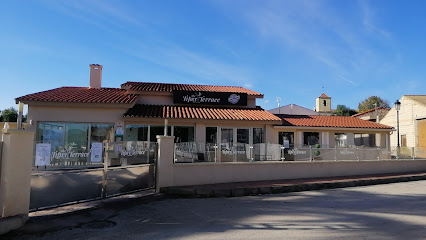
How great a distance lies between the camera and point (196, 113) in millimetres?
18000

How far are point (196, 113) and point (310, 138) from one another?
8.09 m

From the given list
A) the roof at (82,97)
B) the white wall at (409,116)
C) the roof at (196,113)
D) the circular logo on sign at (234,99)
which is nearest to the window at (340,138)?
the roof at (196,113)

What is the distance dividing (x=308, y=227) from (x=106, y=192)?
584cm

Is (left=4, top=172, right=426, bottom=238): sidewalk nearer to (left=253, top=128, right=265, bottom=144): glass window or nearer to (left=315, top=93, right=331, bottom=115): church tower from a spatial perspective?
(left=253, top=128, right=265, bottom=144): glass window

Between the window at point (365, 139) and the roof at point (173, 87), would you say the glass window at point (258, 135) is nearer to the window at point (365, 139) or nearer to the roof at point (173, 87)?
the roof at point (173, 87)

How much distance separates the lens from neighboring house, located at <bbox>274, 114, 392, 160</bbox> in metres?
19.8

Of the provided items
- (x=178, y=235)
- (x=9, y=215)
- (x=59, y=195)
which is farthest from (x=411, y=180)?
(x=9, y=215)

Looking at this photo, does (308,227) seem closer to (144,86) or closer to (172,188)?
(172,188)

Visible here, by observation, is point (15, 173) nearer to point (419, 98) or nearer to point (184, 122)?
point (184, 122)

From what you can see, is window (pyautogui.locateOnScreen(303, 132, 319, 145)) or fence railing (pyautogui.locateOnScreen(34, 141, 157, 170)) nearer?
fence railing (pyautogui.locateOnScreen(34, 141, 157, 170))

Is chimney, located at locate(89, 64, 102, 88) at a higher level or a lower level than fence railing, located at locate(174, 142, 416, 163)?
higher

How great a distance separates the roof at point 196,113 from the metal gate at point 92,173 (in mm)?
6350

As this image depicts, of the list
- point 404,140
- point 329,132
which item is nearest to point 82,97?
point 329,132

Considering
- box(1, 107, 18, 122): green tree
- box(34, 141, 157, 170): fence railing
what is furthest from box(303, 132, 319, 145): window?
box(1, 107, 18, 122): green tree
